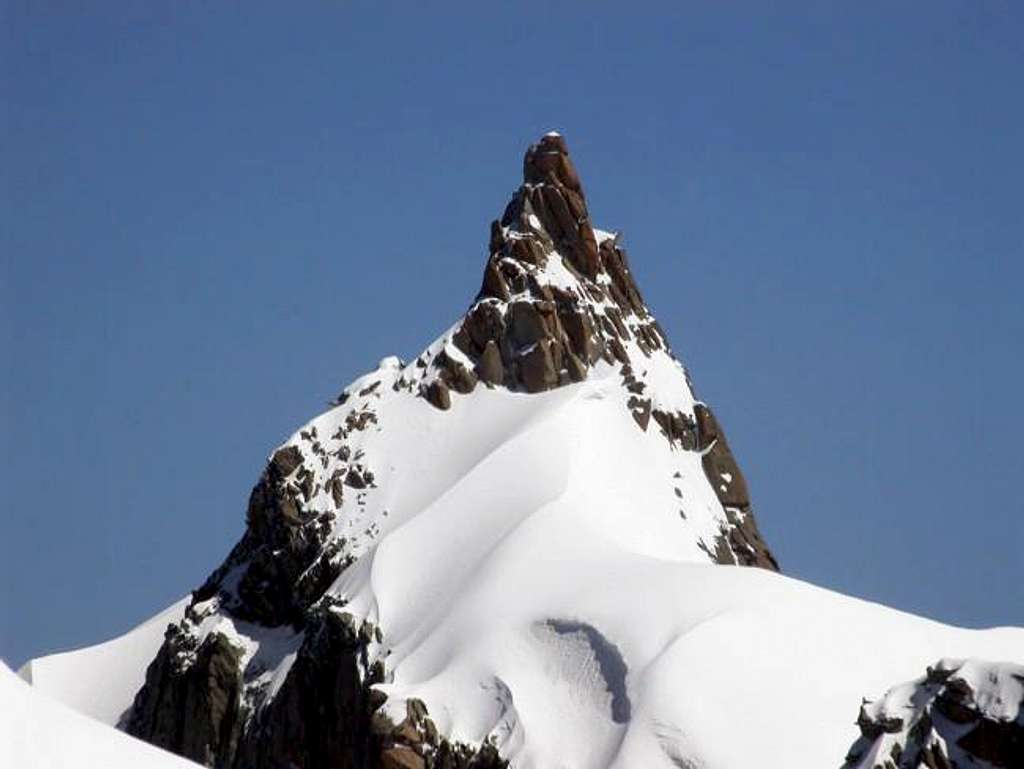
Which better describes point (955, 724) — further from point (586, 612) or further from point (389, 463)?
point (389, 463)

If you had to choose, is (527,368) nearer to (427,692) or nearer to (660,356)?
(660,356)

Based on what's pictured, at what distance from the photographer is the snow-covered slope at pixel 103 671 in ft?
486

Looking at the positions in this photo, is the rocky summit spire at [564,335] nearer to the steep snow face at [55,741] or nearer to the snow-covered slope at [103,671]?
the snow-covered slope at [103,671]

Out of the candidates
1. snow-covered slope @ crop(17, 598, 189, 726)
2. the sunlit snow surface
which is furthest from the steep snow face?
snow-covered slope @ crop(17, 598, 189, 726)

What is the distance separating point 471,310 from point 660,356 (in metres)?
11.6

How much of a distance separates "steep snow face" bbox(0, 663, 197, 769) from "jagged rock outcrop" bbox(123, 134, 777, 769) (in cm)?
8188

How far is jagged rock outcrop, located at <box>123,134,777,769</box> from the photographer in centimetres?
13088

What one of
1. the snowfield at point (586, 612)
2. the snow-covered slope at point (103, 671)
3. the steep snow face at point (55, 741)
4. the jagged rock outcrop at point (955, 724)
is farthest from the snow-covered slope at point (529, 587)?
the steep snow face at point (55, 741)

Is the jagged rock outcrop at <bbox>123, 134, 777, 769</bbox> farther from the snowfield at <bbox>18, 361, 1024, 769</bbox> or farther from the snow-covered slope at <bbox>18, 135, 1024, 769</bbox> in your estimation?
the snowfield at <bbox>18, 361, 1024, 769</bbox>

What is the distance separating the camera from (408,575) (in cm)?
12275

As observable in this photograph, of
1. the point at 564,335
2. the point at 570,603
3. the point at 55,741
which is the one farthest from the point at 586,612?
the point at 55,741

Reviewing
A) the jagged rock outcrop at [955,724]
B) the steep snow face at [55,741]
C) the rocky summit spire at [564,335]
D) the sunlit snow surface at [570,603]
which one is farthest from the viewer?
the rocky summit spire at [564,335]

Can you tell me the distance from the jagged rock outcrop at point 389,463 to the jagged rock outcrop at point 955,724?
55240 mm

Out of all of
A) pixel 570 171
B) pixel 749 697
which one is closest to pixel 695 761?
pixel 749 697
